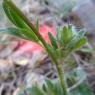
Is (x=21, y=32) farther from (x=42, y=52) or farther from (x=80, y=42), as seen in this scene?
(x=42, y=52)

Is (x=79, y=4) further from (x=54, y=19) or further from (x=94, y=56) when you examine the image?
(x=94, y=56)

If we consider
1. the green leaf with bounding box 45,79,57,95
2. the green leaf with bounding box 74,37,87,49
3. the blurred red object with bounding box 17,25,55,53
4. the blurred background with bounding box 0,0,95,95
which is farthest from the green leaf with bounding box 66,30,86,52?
the blurred red object with bounding box 17,25,55,53

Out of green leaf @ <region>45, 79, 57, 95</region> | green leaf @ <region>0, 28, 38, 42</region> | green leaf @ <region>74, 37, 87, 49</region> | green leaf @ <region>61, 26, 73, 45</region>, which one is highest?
green leaf @ <region>0, 28, 38, 42</region>

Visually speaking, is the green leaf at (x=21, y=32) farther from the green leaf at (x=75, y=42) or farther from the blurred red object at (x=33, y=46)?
the blurred red object at (x=33, y=46)

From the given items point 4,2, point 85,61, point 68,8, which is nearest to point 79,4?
point 68,8

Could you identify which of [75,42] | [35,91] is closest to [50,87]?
[35,91]

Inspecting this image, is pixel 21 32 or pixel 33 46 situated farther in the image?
pixel 33 46

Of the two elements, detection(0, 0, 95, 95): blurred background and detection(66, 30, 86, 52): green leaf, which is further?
detection(0, 0, 95, 95): blurred background

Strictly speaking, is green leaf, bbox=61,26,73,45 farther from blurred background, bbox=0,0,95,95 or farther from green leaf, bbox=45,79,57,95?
blurred background, bbox=0,0,95,95
